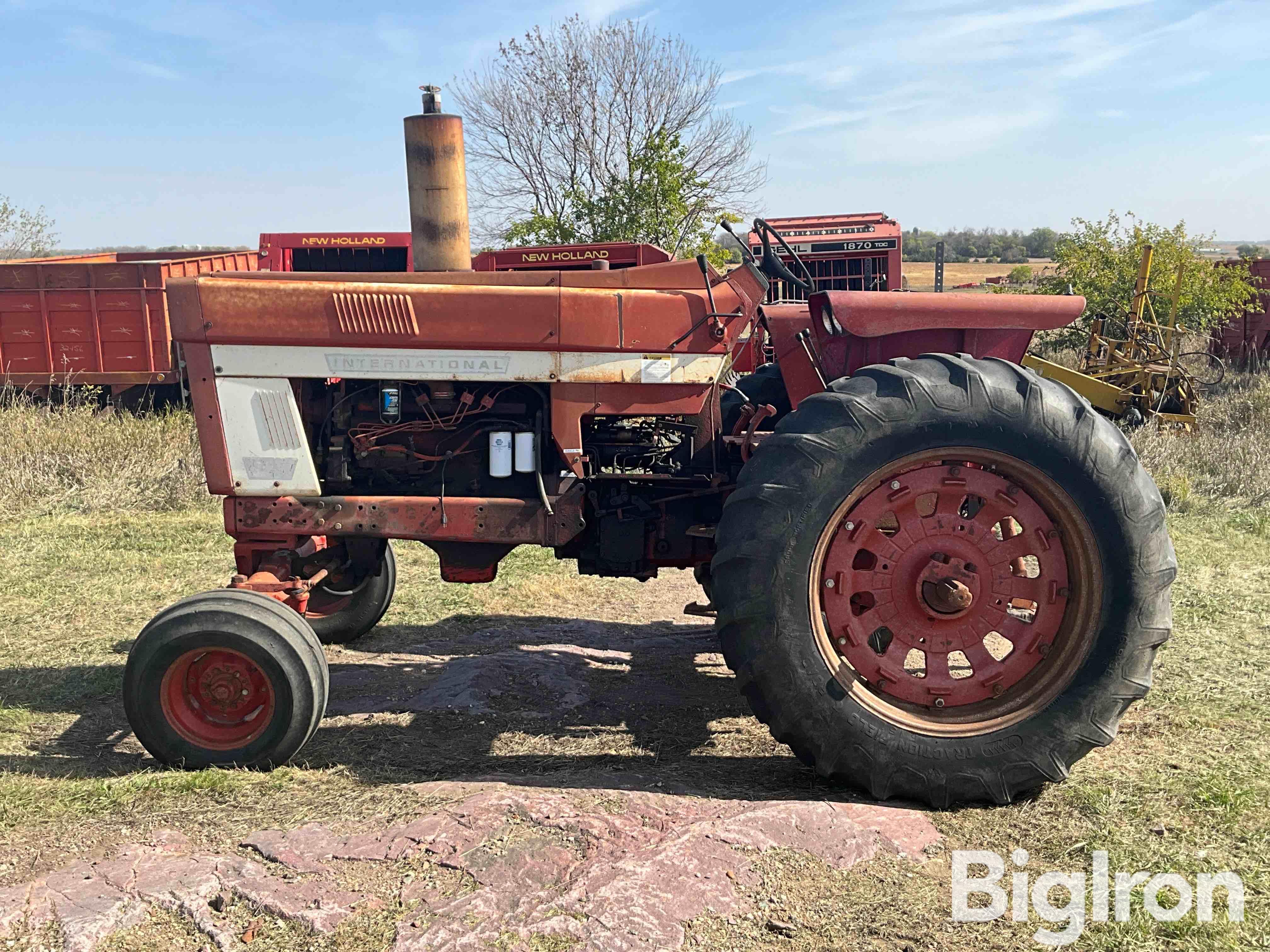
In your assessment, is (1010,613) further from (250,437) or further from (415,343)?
(250,437)

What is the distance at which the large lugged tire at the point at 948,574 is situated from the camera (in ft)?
10.9

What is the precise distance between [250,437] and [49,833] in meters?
1.58

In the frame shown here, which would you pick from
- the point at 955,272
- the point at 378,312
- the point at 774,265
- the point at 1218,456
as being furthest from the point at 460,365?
the point at 955,272

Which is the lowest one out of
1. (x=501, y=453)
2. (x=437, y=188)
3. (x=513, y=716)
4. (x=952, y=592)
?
(x=513, y=716)

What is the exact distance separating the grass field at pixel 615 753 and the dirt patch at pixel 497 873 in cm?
7

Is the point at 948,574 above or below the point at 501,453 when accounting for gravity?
below

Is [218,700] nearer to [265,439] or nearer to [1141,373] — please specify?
[265,439]

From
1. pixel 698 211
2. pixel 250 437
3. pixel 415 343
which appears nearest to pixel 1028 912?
pixel 415 343

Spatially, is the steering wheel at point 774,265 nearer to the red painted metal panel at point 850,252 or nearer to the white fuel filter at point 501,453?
the white fuel filter at point 501,453

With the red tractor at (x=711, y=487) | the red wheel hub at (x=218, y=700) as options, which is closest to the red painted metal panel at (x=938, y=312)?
the red tractor at (x=711, y=487)

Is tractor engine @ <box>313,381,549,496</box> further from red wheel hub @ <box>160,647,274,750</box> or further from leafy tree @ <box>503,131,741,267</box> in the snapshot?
leafy tree @ <box>503,131,741,267</box>

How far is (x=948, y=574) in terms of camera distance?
3477mm

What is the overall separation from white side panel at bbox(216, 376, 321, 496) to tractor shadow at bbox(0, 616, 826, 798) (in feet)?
3.44

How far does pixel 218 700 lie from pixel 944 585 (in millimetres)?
2630
